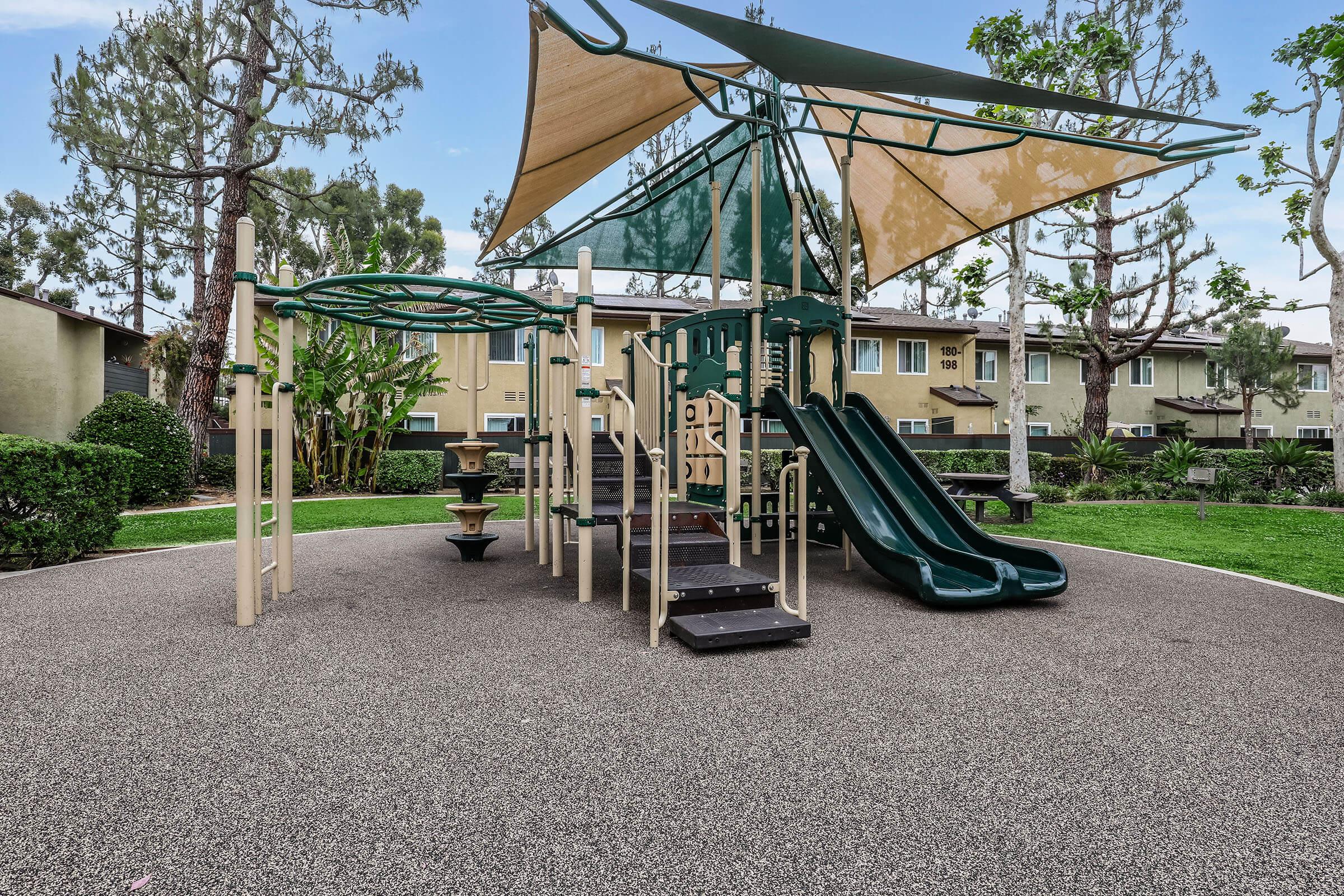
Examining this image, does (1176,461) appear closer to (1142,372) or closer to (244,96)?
(1142,372)

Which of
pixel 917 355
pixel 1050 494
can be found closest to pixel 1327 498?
pixel 1050 494

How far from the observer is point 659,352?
293 inches

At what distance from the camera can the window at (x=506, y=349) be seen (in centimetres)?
1953

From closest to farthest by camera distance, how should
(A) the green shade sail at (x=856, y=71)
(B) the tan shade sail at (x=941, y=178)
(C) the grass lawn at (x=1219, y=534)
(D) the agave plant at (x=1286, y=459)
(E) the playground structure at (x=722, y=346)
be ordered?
(A) the green shade sail at (x=856, y=71) → (E) the playground structure at (x=722, y=346) → (C) the grass lawn at (x=1219, y=534) → (B) the tan shade sail at (x=941, y=178) → (D) the agave plant at (x=1286, y=459)

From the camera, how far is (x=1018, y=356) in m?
13.8

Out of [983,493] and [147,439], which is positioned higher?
[147,439]

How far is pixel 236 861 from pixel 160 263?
31.3 metres

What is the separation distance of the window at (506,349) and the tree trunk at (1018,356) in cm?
1247

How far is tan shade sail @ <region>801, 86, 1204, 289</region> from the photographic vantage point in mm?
7477

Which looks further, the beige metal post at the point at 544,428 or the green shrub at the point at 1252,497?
the green shrub at the point at 1252,497

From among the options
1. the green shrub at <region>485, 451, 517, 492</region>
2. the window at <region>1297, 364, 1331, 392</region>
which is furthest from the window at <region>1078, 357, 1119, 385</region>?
the green shrub at <region>485, 451, 517, 492</region>

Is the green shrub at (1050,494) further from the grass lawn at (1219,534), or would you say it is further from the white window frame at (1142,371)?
the white window frame at (1142,371)

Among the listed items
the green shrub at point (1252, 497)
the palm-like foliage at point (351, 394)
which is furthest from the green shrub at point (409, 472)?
the green shrub at point (1252, 497)

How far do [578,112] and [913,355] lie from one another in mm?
18117
